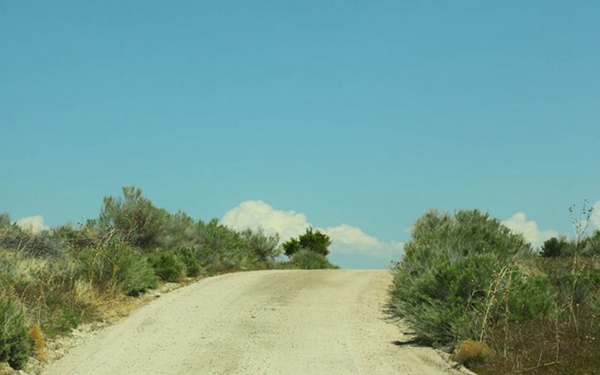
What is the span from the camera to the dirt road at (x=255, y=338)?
519 inches

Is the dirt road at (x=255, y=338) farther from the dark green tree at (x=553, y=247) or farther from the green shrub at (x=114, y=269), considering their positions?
the dark green tree at (x=553, y=247)

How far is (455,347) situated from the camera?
14.2 m

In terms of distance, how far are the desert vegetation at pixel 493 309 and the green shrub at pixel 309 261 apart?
18.0m

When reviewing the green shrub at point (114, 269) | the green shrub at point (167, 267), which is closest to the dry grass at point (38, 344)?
the green shrub at point (114, 269)

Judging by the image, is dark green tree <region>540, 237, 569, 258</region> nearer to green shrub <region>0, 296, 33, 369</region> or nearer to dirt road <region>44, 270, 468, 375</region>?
dirt road <region>44, 270, 468, 375</region>

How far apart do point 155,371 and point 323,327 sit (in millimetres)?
5229

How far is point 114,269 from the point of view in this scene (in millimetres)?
20328

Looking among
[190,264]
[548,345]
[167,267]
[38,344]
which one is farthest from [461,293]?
[190,264]

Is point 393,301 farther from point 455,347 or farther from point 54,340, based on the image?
point 54,340

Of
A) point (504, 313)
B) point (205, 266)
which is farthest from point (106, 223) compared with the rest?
point (504, 313)

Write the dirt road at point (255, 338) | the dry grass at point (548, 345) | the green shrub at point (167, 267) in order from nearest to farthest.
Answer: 1. the dry grass at point (548, 345)
2. the dirt road at point (255, 338)
3. the green shrub at point (167, 267)

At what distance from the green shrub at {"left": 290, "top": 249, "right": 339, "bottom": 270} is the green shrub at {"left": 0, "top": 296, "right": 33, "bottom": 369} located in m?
26.2

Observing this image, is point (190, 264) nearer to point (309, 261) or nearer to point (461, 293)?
point (461, 293)

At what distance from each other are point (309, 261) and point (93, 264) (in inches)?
875
